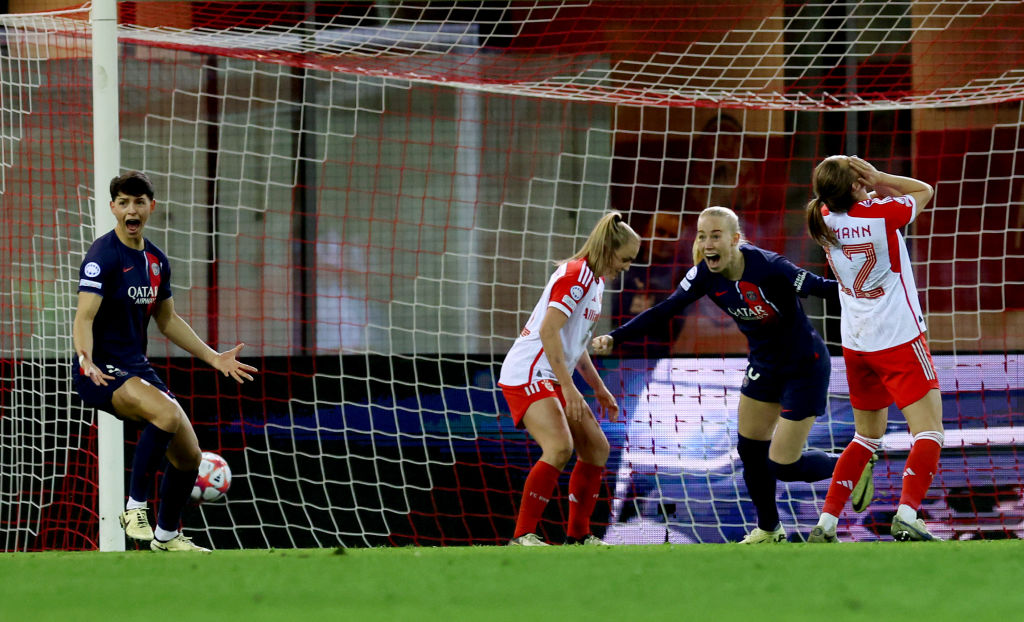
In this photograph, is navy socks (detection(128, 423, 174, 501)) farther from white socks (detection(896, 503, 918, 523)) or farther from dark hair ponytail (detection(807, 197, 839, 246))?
white socks (detection(896, 503, 918, 523))

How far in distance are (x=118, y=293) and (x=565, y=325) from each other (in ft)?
6.10

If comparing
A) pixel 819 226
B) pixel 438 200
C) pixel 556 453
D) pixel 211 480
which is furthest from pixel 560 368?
pixel 438 200

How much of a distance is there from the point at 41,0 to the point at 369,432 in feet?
13.3

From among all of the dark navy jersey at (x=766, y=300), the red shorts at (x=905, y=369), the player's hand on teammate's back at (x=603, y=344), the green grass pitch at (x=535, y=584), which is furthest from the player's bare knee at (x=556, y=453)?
the red shorts at (x=905, y=369)

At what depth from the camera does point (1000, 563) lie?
3.88 metres

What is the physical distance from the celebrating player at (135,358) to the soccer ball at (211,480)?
94 cm

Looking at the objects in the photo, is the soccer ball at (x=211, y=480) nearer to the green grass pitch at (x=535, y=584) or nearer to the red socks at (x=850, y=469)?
the green grass pitch at (x=535, y=584)

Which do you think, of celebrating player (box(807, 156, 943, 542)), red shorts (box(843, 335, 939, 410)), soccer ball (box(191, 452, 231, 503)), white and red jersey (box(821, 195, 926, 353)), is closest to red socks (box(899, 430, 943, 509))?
celebrating player (box(807, 156, 943, 542))

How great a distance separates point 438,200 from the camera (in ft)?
26.4

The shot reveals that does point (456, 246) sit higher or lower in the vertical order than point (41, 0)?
lower

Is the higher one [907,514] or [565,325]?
[565,325]

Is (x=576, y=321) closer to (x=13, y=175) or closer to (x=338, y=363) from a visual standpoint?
(x=338, y=363)

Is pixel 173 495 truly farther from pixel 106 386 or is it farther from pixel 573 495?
→ pixel 573 495

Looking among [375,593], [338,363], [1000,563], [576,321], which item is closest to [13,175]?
[338,363]
